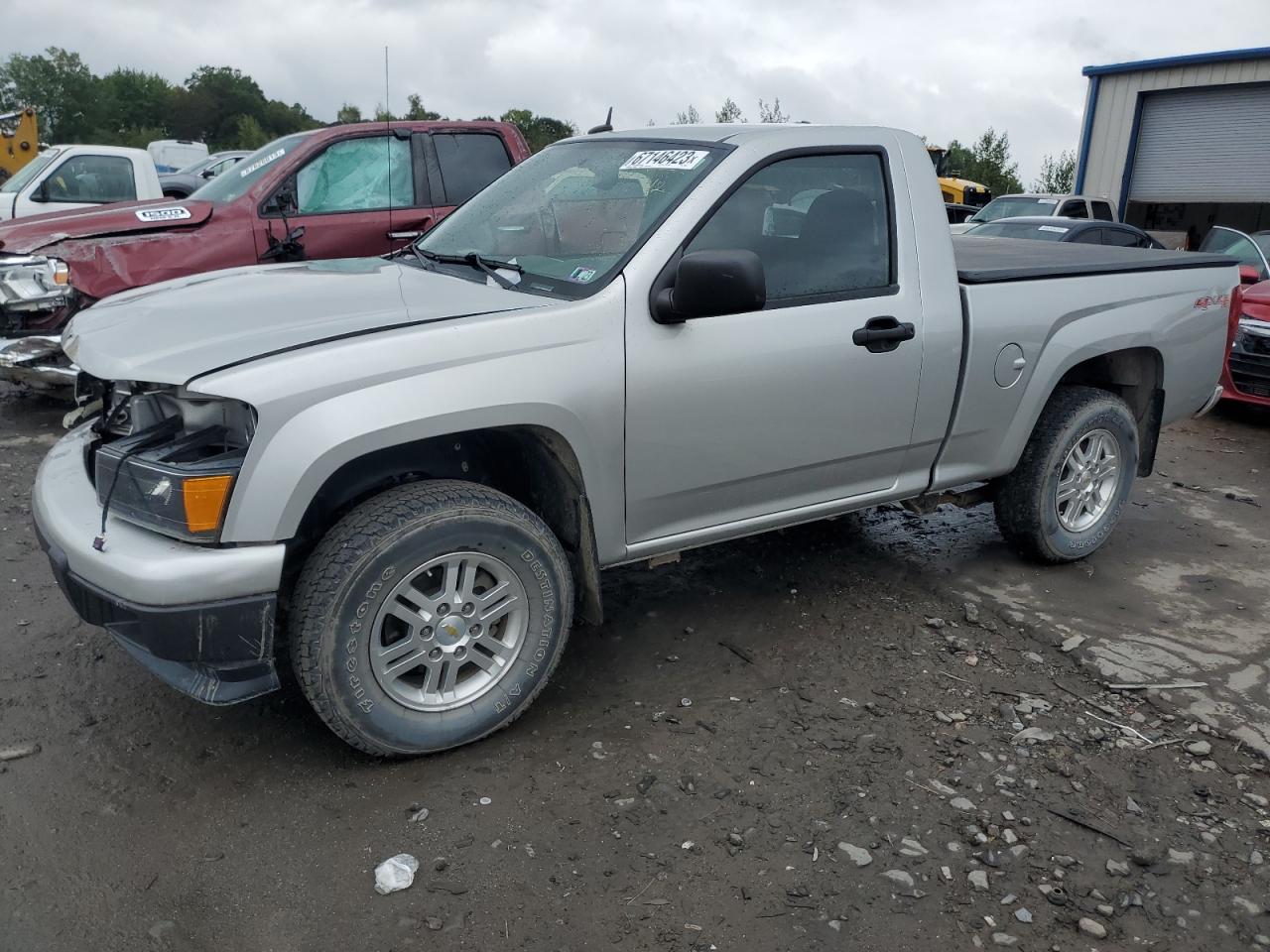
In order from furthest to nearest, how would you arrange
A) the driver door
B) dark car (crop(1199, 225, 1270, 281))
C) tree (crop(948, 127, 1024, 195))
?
tree (crop(948, 127, 1024, 195)) → dark car (crop(1199, 225, 1270, 281)) → the driver door

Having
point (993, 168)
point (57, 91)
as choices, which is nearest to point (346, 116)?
point (993, 168)

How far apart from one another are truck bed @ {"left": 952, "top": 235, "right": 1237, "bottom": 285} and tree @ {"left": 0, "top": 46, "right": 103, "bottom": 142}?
66.2 m

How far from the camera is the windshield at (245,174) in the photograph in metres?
6.97

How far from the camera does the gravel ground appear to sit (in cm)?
252

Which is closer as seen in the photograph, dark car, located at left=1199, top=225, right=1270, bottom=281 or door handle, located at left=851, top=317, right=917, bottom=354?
door handle, located at left=851, top=317, right=917, bottom=354

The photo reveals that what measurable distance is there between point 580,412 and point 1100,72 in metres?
18.7

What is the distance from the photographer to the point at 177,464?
269 cm

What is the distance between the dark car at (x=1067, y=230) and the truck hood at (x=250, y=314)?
8238 mm

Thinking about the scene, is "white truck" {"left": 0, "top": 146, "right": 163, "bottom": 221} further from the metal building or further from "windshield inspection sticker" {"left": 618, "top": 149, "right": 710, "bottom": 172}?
the metal building

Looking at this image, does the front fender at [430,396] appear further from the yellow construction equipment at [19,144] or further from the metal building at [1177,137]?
the yellow construction equipment at [19,144]

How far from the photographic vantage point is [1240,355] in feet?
25.7

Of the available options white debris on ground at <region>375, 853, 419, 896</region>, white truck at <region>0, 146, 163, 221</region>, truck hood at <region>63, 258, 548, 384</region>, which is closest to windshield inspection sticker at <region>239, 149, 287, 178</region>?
truck hood at <region>63, 258, 548, 384</region>

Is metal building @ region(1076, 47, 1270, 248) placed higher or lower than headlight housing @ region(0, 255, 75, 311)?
higher

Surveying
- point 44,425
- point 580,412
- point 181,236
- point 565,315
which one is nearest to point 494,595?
point 580,412
